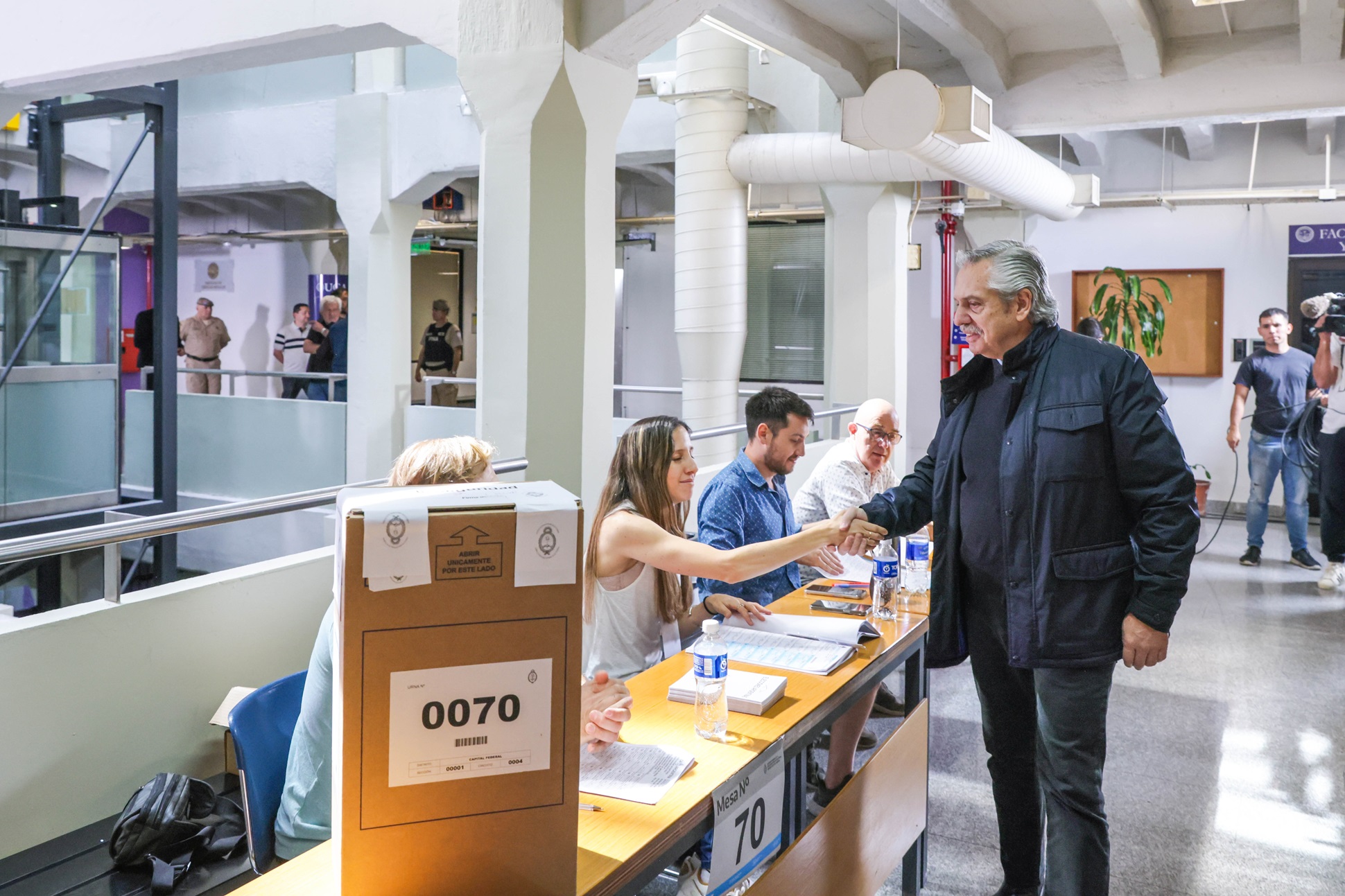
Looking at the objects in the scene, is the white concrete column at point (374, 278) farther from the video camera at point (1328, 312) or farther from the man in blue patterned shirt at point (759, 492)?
the video camera at point (1328, 312)

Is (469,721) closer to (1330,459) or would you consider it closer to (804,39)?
(804,39)

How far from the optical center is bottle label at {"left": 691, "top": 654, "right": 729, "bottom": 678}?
2.03 meters

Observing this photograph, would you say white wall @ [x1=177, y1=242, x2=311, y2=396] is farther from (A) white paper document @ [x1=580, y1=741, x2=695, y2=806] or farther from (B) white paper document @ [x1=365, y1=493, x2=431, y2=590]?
(B) white paper document @ [x1=365, y1=493, x2=431, y2=590]

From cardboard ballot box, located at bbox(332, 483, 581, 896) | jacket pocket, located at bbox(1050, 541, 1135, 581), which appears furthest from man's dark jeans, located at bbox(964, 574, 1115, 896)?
cardboard ballot box, located at bbox(332, 483, 581, 896)

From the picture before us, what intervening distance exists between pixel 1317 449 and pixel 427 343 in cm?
804

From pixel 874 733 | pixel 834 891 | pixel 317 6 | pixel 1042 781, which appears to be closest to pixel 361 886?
pixel 834 891

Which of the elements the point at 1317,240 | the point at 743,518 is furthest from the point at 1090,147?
the point at 743,518

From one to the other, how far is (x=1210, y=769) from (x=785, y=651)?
2155mm

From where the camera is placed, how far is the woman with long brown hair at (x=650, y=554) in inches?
106

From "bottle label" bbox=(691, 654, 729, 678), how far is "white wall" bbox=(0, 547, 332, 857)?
1.69 m

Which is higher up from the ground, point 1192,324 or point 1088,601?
point 1192,324

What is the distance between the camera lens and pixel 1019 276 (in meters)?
2.43

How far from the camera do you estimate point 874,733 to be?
13.0ft

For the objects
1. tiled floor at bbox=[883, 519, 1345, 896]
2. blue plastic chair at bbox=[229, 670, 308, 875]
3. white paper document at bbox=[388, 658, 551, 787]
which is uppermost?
white paper document at bbox=[388, 658, 551, 787]
